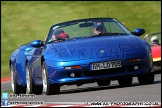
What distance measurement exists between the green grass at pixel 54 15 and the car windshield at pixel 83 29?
2140cm

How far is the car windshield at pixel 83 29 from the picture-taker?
1311cm

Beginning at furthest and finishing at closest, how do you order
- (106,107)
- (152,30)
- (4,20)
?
(4,20)
(152,30)
(106,107)

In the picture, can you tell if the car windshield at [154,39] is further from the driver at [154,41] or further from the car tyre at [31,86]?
the car tyre at [31,86]

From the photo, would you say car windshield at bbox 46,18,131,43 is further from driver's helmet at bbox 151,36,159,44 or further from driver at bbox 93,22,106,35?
driver's helmet at bbox 151,36,159,44

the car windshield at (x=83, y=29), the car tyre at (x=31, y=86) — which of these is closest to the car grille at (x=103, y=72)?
the car windshield at (x=83, y=29)

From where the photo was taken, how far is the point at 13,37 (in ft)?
125

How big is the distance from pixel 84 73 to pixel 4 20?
102 ft

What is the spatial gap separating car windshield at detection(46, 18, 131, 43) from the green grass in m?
21.4

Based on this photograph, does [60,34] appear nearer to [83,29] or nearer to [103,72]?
[83,29]

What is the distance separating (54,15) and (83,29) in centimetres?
3054

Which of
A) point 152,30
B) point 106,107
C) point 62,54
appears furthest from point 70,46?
point 152,30

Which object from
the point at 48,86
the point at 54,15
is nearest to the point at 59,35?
the point at 48,86

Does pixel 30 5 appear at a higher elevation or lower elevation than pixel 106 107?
higher

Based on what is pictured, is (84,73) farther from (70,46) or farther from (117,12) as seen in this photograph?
(117,12)
